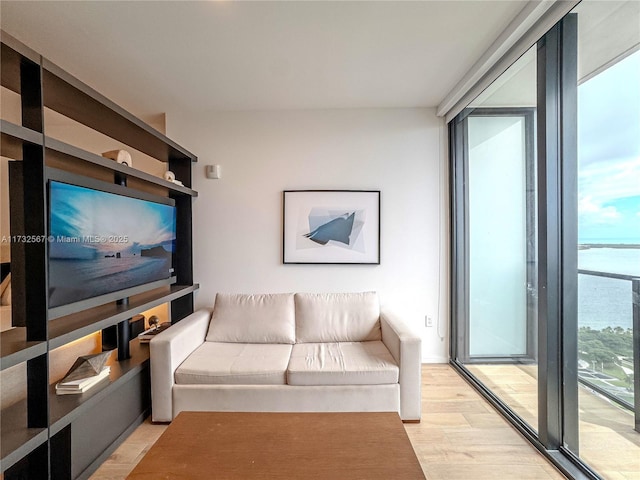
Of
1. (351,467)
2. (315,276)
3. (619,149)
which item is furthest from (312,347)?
(619,149)

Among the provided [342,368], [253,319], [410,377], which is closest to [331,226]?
[253,319]

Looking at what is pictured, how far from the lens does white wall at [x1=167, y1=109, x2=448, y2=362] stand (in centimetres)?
321

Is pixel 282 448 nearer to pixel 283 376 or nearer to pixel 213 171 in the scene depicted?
pixel 283 376

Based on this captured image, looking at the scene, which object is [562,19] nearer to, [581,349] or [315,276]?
[581,349]

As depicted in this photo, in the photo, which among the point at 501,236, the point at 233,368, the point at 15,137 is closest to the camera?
the point at 15,137

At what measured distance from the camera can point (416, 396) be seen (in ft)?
7.23

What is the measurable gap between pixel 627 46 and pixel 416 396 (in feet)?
7.34

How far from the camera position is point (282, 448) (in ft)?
4.33

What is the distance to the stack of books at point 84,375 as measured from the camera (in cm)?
177

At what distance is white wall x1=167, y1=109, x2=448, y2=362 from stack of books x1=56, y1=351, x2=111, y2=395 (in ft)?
4.45

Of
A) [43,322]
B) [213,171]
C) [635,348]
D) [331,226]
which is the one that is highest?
[213,171]

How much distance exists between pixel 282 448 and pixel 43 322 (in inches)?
48.5

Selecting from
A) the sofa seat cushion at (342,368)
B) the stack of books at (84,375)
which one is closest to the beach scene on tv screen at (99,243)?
the stack of books at (84,375)

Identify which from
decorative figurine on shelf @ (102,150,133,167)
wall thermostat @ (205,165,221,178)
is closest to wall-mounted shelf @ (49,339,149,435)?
decorative figurine on shelf @ (102,150,133,167)
